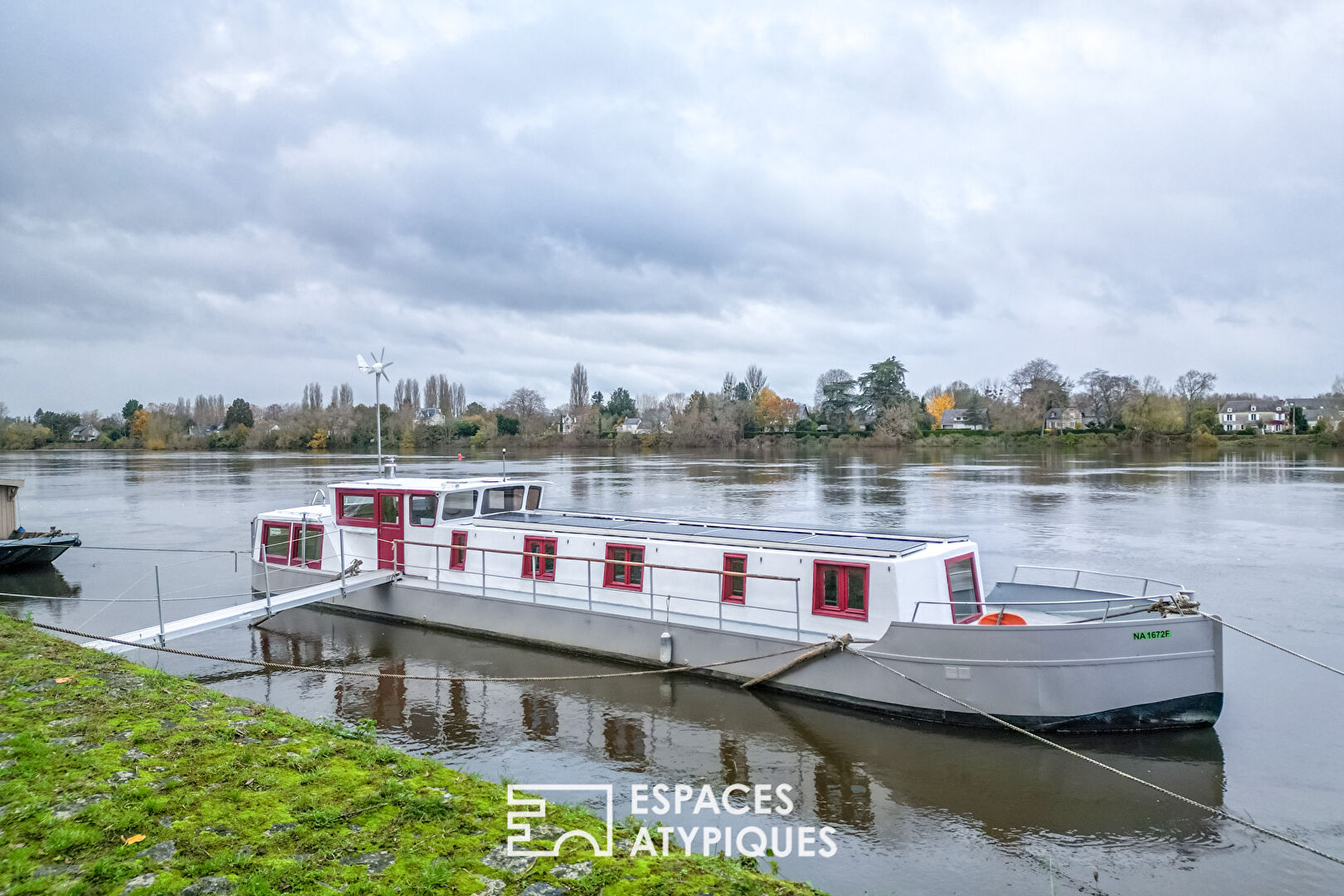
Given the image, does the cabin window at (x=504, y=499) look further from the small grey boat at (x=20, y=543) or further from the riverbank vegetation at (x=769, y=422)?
the riverbank vegetation at (x=769, y=422)

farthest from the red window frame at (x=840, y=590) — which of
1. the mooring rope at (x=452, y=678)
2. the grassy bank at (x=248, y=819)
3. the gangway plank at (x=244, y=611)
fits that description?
the gangway plank at (x=244, y=611)

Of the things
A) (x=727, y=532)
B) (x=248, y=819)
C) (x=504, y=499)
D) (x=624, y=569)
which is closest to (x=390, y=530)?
(x=504, y=499)

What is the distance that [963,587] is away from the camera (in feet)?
50.4

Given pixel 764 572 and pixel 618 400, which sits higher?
pixel 618 400

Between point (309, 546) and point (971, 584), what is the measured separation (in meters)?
17.2

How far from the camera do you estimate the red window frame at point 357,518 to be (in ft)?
67.5

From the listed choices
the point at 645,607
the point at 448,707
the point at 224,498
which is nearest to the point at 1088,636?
the point at 645,607

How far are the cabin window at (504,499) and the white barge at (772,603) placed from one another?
53 millimetres

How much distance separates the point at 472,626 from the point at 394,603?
2.66m

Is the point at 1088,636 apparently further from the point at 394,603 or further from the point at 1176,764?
the point at 394,603

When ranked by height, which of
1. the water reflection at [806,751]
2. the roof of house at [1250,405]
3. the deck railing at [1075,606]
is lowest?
the water reflection at [806,751]

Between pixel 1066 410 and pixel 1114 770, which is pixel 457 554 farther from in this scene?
pixel 1066 410

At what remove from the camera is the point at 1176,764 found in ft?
40.3

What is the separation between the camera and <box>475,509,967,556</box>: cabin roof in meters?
15.9
